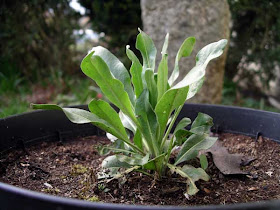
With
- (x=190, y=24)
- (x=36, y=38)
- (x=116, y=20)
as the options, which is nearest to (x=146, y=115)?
(x=190, y=24)

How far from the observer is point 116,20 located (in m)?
2.74

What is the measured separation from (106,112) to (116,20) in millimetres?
2159

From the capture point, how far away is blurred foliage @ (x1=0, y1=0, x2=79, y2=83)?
A: 2.76 meters

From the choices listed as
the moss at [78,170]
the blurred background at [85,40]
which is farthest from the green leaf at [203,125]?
the blurred background at [85,40]

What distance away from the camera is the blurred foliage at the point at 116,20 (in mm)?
2633

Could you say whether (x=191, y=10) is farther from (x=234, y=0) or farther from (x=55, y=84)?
(x=55, y=84)

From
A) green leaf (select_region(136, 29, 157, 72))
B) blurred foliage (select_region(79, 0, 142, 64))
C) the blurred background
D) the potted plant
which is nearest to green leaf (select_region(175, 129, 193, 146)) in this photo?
the potted plant

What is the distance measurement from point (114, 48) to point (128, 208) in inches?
104

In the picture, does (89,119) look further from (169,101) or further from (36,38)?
(36,38)

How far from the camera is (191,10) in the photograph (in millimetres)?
1742

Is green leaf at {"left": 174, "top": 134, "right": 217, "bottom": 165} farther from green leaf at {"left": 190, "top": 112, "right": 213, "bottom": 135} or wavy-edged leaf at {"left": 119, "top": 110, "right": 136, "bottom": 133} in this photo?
wavy-edged leaf at {"left": 119, "top": 110, "right": 136, "bottom": 133}

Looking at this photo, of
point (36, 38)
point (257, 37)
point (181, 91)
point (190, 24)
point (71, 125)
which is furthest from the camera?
point (36, 38)

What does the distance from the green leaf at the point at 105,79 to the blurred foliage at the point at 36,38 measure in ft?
7.23

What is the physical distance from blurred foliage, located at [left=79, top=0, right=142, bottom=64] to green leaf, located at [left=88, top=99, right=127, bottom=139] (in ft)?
6.77
